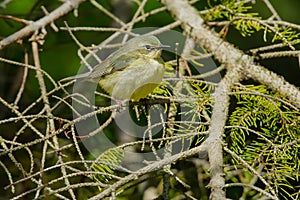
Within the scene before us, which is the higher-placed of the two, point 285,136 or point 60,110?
point 60,110

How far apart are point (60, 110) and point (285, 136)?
0.84 m

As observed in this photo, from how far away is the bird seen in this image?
6.28ft

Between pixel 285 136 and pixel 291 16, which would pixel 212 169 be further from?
pixel 291 16

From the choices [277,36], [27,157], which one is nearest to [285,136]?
[277,36]

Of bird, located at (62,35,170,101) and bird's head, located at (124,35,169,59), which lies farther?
bird's head, located at (124,35,169,59)

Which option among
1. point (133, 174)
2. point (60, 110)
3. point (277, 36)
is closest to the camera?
point (133, 174)

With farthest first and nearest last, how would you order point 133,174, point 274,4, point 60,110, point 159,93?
point 274,4 → point 60,110 → point 159,93 → point 133,174

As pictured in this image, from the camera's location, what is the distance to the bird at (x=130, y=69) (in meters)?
1.91

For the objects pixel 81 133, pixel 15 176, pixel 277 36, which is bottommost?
pixel 15 176

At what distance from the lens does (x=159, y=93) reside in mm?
1851

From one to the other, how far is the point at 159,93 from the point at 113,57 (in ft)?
1.04

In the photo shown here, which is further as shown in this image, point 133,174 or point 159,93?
point 159,93

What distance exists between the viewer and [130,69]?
202cm

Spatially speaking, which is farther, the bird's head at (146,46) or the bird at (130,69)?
the bird's head at (146,46)
